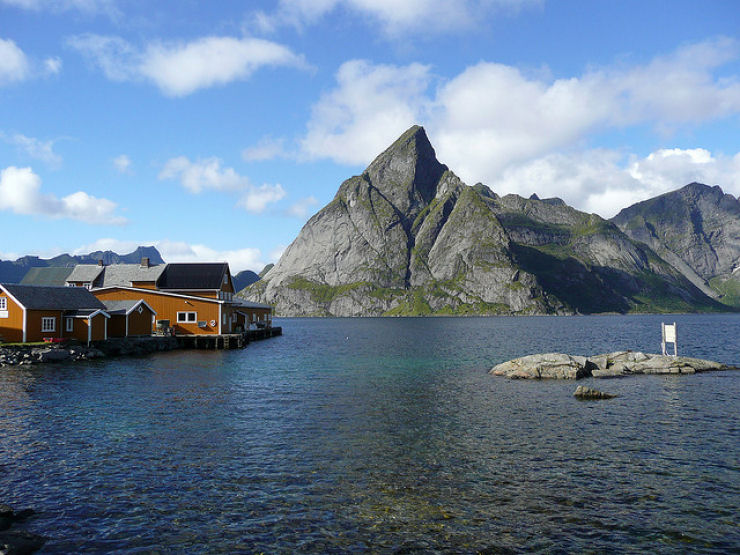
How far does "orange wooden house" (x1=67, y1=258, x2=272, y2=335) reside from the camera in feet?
265

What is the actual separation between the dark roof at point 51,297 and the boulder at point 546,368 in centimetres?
5311

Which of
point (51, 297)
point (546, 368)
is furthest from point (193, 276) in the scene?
point (546, 368)

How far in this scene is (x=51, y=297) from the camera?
211 feet

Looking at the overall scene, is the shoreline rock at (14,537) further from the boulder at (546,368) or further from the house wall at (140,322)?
the house wall at (140,322)

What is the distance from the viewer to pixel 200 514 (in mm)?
15820

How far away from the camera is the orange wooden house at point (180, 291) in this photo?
8075 cm

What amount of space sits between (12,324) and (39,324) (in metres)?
2.69

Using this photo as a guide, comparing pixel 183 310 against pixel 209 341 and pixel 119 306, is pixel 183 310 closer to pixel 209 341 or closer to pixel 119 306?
pixel 209 341

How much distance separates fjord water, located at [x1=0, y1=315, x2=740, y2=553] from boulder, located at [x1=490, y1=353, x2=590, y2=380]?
21.0 ft

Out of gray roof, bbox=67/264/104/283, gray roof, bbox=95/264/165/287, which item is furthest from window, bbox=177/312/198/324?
gray roof, bbox=67/264/104/283

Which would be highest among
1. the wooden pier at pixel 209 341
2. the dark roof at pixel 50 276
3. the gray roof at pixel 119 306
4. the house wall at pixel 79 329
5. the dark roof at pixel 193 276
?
the dark roof at pixel 50 276

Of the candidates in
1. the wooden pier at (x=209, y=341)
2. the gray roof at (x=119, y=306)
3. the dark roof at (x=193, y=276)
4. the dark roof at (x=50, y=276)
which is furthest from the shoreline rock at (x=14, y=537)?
the dark roof at (x=50, y=276)

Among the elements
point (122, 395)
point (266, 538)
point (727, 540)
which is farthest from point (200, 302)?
point (727, 540)

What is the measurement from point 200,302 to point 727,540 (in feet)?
254
